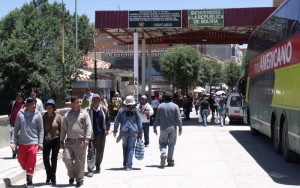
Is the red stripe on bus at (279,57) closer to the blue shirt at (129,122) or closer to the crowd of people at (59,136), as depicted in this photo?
the blue shirt at (129,122)

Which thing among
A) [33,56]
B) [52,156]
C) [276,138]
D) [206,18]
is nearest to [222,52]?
[33,56]

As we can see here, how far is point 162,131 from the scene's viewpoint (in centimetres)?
1242

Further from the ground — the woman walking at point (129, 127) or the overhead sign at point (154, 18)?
the overhead sign at point (154, 18)

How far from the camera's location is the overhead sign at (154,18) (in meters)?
30.4

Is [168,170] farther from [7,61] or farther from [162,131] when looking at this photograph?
[7,61]

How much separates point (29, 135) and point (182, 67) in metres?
51.1

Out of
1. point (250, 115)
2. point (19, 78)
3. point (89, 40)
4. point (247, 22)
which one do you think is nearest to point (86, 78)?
point (19, 78)

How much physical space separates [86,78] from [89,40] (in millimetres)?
14454

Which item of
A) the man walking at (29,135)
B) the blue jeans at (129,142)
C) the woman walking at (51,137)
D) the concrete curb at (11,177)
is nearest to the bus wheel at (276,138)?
the blue jeans at (129,142)

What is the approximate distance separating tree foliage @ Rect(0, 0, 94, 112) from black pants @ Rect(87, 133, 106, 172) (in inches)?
1080

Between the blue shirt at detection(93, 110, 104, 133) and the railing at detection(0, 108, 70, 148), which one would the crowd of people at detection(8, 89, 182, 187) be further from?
the railing at detection(0, 108, 70, 148)

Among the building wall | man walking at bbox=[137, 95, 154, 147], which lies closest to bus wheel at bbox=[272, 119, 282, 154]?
man walking at bbox=[137, 95, 154, 147]

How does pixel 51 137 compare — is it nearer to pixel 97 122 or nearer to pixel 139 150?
pixel 97 122

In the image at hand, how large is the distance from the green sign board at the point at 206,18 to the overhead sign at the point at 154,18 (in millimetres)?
750
